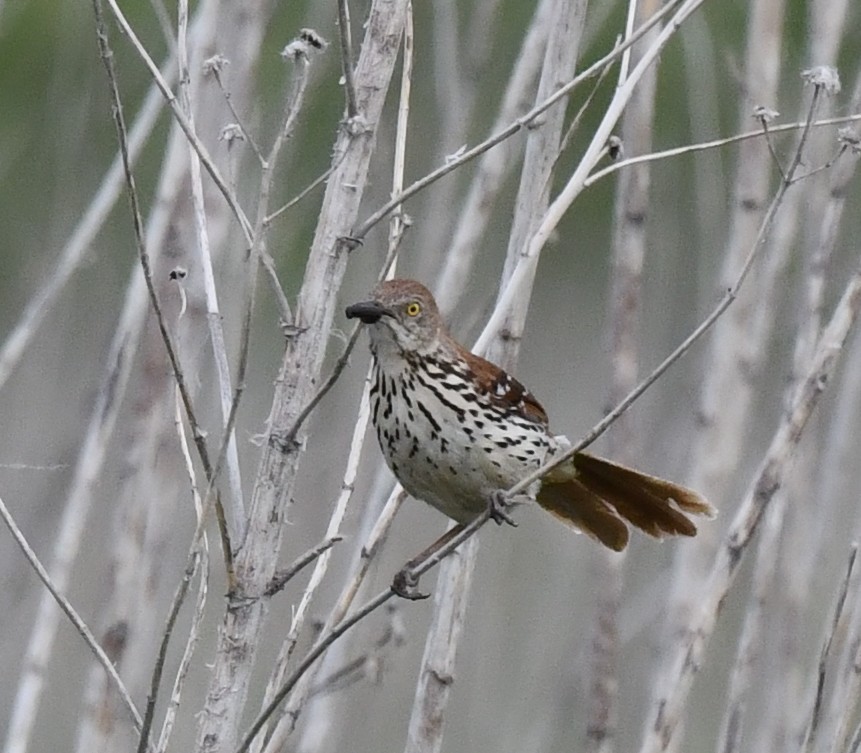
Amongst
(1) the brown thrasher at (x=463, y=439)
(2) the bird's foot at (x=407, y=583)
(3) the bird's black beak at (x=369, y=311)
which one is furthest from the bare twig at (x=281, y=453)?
(1) the brown thrasher at (x=463, y=439)

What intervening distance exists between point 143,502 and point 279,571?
0.88 metres

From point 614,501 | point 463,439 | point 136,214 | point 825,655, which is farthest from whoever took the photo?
point 614,501

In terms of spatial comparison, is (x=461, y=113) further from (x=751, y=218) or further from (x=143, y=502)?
(x=143, y=502)

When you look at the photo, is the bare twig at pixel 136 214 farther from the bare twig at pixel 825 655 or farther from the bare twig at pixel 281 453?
the bare twig at pixel 825 655

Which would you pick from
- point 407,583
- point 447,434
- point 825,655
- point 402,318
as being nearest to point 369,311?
point 402,318

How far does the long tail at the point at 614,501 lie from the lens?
2531 mm

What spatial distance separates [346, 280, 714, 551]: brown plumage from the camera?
2.45 m

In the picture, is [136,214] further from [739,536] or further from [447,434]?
[739,536]

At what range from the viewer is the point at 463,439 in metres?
2.50

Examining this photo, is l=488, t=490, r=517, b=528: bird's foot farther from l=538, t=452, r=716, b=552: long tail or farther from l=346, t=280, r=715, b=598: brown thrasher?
l=538, t=452, r=716, b=552: long tail

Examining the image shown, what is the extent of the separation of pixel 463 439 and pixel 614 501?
12.4 inches

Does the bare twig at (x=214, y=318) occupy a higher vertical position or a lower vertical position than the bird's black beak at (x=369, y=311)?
lower

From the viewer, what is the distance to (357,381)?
3496 millimetres

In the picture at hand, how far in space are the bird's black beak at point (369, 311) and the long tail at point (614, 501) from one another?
468 millimetres
